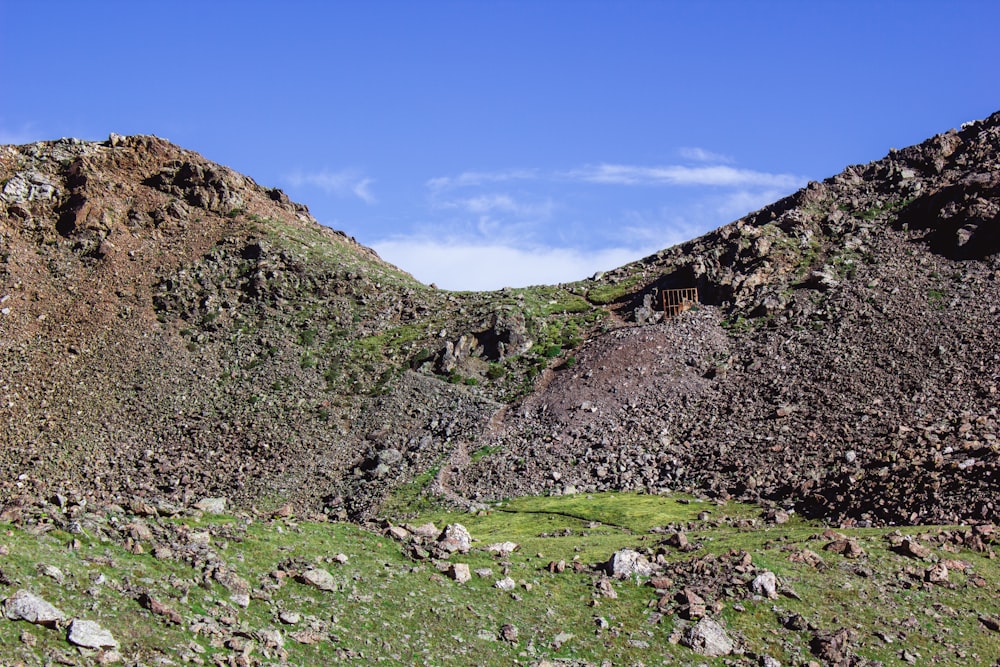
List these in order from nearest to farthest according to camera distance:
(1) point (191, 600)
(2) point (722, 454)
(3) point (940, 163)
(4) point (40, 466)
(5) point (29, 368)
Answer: (1) point (191, 600), (2) point (722, 454), (4) point (40, 466), (5) point (29, 368), (3) point (940, 163)

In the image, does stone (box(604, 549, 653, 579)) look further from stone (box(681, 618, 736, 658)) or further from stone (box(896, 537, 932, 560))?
stone (box(896, 537, 932, 560))

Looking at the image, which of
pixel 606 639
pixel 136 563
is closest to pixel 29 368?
pixel 136 563

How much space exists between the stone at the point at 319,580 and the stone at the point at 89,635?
23.3ft

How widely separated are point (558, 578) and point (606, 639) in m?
4.86

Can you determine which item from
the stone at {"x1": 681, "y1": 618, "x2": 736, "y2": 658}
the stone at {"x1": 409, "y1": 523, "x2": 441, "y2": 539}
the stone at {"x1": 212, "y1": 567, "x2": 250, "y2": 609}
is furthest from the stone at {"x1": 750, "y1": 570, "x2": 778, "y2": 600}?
the stone at {"x1": 212, "y1": 567, "x2": 250, "y2": 609}

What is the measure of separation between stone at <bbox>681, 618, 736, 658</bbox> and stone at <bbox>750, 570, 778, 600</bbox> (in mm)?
2655

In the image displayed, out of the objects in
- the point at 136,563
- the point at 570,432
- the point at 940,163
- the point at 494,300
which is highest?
the point at 940,163

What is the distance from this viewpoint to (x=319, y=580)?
27641 millimetres

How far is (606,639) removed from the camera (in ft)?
88.2

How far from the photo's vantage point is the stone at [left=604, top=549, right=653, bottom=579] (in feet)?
103

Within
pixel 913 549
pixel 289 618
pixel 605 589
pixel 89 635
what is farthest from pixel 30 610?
pixel 913 549

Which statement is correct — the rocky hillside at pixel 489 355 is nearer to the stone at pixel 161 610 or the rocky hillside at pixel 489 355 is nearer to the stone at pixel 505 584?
the stone at pixel 505 584

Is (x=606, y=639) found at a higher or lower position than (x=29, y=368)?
lower

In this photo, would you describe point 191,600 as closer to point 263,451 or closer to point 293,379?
point 263,451
